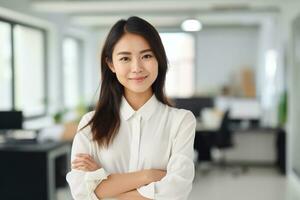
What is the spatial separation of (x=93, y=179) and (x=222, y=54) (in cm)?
905

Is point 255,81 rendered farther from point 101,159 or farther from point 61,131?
point 101,159

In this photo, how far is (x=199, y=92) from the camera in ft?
33.1

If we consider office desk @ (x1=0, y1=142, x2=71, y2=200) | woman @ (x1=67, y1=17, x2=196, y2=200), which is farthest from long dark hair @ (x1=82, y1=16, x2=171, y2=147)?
office desk @ (x1=0, y1=142, x2=71, y2=200)

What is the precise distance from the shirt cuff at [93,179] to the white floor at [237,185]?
3.73 meters

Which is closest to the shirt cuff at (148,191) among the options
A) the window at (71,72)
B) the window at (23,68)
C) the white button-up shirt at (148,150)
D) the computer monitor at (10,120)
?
the white button-up shirt at (148,150)

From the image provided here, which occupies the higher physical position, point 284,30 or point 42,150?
point 284,30

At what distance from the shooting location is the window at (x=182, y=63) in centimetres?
1026

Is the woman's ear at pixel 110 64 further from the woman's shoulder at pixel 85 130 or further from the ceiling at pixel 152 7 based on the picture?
the ceiling at pixel 152 7

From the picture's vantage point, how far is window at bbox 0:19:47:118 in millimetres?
5910

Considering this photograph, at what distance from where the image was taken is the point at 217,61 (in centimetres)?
1007

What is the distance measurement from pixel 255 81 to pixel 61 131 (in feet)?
19.4

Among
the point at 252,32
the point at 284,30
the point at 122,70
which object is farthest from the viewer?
the point at 252,32

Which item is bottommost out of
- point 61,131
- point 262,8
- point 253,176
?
point 253,176

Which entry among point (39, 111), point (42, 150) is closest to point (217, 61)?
point (39, 111)
